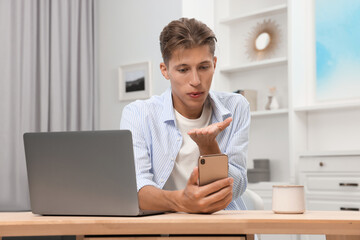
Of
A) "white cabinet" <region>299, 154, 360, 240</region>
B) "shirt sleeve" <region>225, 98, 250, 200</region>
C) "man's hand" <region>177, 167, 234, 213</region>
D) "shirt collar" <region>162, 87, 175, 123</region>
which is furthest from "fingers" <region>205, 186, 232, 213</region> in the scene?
"white cabinet" <region>299, 154, 360, 240</region>

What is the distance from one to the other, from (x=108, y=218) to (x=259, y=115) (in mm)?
3001

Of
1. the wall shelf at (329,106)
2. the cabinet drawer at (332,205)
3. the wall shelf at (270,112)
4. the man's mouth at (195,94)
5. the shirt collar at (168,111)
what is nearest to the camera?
the man's mouth at (195,94)

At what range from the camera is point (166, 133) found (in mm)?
1725

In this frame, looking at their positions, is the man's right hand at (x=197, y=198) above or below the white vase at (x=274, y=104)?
below

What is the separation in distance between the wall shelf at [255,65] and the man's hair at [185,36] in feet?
7.70

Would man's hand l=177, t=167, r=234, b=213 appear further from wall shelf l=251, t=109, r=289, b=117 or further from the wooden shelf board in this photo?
wall shelf l=251, t=109, r=289, b=117

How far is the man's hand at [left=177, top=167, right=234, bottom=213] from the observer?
4.13 feet

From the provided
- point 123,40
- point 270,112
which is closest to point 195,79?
point 270,112

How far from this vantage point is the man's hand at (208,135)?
129 cm

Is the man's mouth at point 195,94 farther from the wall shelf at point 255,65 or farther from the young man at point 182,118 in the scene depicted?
the wall shelf at point 255,65

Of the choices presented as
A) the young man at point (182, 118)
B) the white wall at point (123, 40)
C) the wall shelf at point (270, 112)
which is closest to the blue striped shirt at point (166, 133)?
the young man at point (182, 118)

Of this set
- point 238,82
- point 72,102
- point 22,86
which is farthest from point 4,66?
point 238,82

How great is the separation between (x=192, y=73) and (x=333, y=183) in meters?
2.02

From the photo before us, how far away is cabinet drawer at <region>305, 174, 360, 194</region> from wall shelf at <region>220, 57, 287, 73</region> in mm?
955
